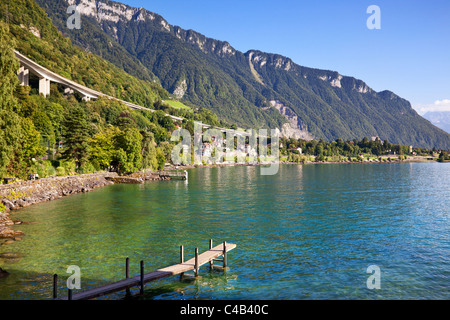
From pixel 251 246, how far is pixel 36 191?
46590 mm

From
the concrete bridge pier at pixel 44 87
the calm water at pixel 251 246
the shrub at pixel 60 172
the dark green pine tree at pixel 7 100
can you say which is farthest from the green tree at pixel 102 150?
the concrete bridge pier at pixel 44 87

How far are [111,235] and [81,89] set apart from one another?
184 meters

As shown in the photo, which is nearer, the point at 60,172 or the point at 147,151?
the point at 60,172

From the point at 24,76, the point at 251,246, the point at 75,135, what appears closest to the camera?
the point at 251,246

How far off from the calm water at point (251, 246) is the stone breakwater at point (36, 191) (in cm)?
240

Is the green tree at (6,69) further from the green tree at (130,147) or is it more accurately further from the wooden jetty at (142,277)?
the green tree at (130,147)

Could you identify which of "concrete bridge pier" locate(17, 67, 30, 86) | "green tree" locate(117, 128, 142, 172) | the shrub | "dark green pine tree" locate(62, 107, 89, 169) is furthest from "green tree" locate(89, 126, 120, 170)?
"concrete bridge pier" locate(17, 67, 30, 86)

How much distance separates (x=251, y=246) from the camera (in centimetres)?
3469

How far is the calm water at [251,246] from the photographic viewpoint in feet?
78.8

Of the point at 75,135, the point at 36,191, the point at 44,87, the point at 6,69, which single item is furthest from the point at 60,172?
the point at 44,87

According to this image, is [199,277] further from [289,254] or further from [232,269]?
[289,254]

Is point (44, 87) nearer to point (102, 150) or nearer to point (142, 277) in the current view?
point (102, 150)

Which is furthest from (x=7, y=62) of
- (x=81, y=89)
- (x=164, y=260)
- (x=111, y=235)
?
(x=81, y=89)

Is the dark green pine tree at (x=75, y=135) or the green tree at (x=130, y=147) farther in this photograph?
the green tree at (x=130, y=147)
